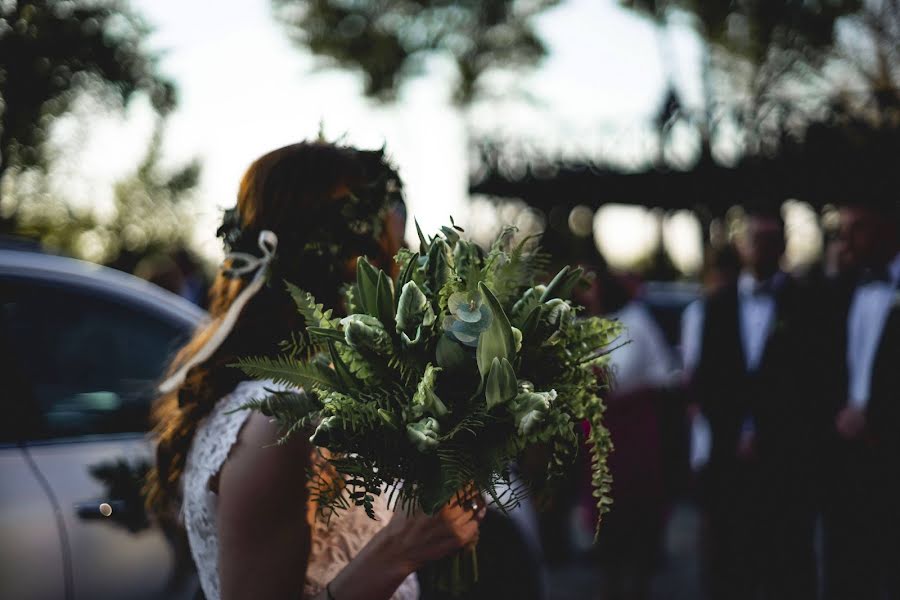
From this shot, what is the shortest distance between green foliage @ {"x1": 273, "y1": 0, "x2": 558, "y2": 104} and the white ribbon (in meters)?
27.1

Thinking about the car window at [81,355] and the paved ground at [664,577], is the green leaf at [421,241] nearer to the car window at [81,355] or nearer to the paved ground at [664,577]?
the car window at [81,355]

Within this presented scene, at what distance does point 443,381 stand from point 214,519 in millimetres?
631

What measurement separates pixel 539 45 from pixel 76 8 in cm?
2412

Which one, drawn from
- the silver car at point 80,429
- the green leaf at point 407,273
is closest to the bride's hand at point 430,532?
the green leaf at point 407,273

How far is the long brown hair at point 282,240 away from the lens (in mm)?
1883

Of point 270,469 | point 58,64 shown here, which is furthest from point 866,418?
point 58,64

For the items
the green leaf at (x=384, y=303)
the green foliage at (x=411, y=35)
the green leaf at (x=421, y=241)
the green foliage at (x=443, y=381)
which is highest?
the green foliage at (x=411, y=35)

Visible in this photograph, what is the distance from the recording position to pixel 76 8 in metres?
6.32

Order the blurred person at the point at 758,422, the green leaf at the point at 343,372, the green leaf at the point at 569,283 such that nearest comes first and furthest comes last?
the green leaf at the point at 343,372
the green leaf at the point at 569,283
the blurred person at the point at 758,422

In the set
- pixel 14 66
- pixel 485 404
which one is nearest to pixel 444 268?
pixel 485 404

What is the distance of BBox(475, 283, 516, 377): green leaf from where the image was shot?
1455 millimetres

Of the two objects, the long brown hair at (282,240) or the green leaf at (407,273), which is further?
the long brown hair at (282,240)

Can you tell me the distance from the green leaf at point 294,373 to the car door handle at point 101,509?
63.3 inches

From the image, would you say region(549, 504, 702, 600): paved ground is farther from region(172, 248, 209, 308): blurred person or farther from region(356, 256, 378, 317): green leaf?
region(356, 256, 378, 317): green leaf
